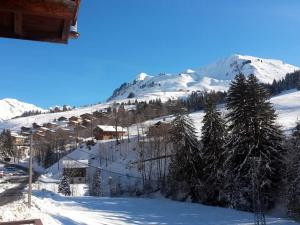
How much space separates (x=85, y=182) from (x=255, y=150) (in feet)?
157

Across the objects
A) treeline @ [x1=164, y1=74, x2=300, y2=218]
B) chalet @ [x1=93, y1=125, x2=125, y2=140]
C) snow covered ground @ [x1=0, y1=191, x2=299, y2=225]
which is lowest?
snow covered ground @ [x1=0, y1=191, x2=299, y2=225]

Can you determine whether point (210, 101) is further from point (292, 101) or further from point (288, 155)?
point (292, 101)

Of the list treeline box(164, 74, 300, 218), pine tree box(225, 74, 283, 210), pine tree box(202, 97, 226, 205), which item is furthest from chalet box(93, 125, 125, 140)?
pine tree box(225, 74, 283, 210)

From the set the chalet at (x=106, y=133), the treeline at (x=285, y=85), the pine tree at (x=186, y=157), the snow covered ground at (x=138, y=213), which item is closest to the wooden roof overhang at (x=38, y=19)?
the snow covered ground at (x=138, y=213)

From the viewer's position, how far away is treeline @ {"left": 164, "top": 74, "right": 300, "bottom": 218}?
37.5 metres

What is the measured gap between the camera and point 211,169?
4675 cm

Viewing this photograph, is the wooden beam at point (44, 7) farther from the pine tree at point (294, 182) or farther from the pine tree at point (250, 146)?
the pine tree at point (250, 146)

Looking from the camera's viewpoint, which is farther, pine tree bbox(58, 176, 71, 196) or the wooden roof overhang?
pine tree bbox(58, 176, 71, 196)

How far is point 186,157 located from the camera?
4931cm

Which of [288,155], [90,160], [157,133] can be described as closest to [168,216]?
[288,155]

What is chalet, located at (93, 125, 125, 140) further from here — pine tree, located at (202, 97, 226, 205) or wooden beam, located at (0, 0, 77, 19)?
wooden beam, located at (0, 0, 77, 19)

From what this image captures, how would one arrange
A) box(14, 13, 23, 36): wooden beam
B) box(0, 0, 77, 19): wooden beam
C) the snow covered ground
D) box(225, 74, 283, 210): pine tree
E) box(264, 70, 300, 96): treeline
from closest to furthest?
1. box(0, 0, 77, 19): wooden beam
2. box(14, 13, 23, 36): wooden beam
3. the snow covered ground
4. box(225, 74, 283, 210): pine tree
5. box(264, 70, 300, 96): treeline

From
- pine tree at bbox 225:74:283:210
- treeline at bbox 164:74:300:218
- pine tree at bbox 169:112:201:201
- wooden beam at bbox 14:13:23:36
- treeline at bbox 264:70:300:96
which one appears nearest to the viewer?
wooden beam at bbox 14:13:23:36

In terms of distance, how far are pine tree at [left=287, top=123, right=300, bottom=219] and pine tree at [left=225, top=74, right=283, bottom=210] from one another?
7.12 ft
